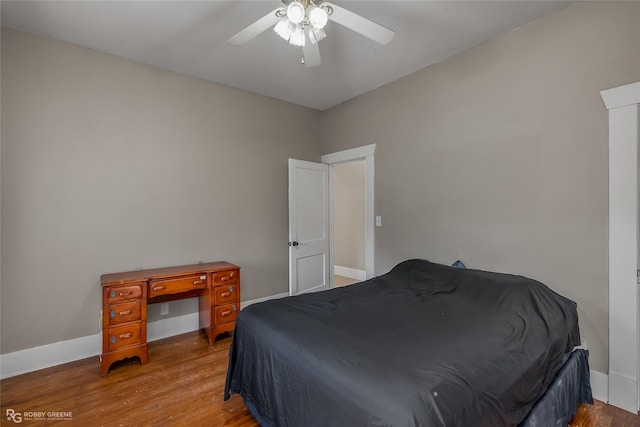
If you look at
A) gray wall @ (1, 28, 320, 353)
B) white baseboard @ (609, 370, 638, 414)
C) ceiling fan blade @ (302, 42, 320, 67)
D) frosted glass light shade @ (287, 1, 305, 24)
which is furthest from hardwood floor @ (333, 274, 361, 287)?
frosted glass light shade @ (287, 1, 305, 24)

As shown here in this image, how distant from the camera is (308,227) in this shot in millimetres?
3895

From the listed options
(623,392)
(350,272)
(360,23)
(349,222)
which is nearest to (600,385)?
(623,392)

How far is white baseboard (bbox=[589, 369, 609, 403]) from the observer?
6.55 feet

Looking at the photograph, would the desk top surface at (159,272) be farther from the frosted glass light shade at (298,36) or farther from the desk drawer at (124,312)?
the frosted glass light shade at (298,36)

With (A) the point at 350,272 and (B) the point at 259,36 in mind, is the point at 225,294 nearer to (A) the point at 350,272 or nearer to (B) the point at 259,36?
(B) the point at 259,36

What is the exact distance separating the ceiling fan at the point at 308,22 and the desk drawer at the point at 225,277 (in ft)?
6.78

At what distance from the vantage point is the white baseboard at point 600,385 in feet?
6.55

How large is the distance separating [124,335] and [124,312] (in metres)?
0.19

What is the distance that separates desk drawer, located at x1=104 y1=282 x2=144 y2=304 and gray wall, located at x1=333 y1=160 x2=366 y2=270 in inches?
142

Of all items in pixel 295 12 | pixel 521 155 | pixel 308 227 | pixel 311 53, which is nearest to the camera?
pixel 295 12

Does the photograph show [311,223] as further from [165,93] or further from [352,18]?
[352,18]

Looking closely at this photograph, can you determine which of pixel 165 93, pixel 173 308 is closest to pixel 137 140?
pixel 165 93

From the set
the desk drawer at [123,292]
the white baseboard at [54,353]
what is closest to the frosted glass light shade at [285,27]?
the desk drawer at [123,292]

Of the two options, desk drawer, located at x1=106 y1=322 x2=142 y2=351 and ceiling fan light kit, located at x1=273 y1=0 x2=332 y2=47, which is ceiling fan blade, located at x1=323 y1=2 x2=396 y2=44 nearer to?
ceiling fan light kit, located at x1=273 y1=0 x2=332 y2=47
